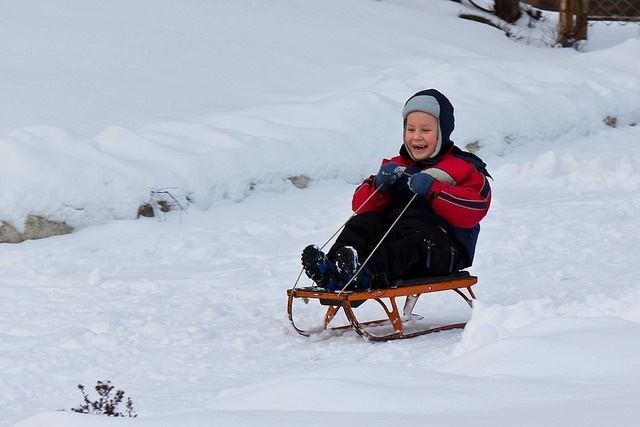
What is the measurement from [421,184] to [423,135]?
1.30 feet

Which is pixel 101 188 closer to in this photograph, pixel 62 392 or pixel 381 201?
pixel 381 201

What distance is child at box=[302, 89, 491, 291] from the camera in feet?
16.7

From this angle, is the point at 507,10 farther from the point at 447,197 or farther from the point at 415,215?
the point at 447,197

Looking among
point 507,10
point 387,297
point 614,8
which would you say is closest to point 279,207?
point 387,297

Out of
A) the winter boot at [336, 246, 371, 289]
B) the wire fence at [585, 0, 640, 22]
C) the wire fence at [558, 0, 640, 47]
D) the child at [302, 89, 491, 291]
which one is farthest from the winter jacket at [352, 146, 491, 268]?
the wire fence at [585, 0, 640, 22]

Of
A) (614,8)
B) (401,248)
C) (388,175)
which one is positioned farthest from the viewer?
(614,8)

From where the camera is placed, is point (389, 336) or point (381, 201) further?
point (381, 201)

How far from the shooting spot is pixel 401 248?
5168mm

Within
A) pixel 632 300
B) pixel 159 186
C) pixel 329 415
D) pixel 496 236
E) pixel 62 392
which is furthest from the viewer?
pixel 159 186

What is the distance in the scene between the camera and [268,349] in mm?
5141

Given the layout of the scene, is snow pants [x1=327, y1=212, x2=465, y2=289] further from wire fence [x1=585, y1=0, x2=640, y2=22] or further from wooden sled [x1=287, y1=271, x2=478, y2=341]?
wire fence [x1=585, y1=0, x2=640, y2=22]

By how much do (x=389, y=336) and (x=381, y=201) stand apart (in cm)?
74

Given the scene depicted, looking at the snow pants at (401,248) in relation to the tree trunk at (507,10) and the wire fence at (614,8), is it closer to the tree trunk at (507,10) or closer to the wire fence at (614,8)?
the tree trunk at (507,10)

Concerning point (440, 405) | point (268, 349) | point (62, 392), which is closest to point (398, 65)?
point (268, 349)
